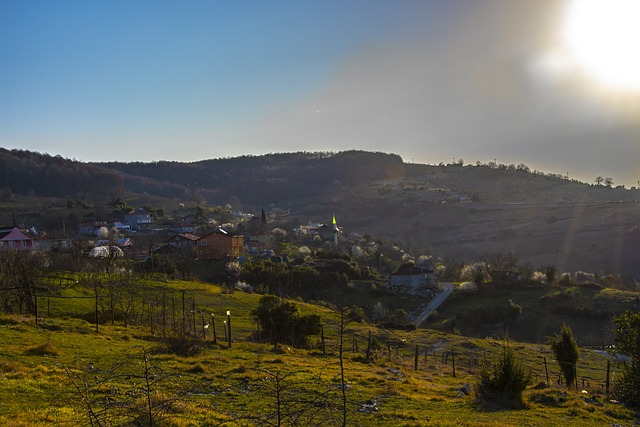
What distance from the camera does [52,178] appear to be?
14638 cm

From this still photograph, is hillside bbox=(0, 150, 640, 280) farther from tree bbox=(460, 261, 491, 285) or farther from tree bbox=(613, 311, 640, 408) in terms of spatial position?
tree bbox=(613, 311, 640, 408)

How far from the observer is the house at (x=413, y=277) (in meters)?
65.5

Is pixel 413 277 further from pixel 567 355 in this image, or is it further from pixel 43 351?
pixel 43 351

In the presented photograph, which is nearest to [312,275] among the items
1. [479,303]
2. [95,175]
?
[479,303]

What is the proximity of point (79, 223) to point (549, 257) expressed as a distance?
90395 millimetres

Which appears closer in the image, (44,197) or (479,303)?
(479,303)

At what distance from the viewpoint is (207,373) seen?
14836mm

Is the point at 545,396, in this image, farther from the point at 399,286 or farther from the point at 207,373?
the point at 399,286

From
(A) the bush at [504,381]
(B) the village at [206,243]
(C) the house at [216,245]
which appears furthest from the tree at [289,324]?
(C) the house at [216,245]

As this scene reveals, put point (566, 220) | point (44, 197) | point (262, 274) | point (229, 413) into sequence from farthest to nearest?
point (44, 197) < point (566, 220) < point (262, 274) < point (229, 413)

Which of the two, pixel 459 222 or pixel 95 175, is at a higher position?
pixel 95 175

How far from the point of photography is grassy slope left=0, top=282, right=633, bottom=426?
10222mm

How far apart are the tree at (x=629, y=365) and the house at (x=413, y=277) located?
1775 inches

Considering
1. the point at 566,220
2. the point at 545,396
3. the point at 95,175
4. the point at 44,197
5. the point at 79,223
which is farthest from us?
the point at 95,175
